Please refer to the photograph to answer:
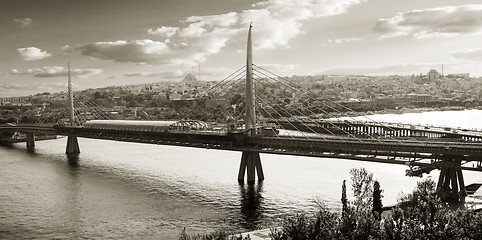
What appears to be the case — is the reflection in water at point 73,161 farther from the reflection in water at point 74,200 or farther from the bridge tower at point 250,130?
the bridge tower at point 250,130

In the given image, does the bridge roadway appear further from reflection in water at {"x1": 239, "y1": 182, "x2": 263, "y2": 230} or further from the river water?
reflection in water at {"x1": 239, "y1": 182, "x2": 263, "y2": 230}

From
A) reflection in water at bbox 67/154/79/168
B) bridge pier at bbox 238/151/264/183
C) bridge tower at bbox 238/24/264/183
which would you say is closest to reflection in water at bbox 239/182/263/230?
bridge pier at bbox 238/151/264/183

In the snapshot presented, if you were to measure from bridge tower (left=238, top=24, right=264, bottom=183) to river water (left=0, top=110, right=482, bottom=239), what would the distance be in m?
1.33

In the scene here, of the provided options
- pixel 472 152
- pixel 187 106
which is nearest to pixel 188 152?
pixel 472 152

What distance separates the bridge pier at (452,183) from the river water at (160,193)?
10.7 feet

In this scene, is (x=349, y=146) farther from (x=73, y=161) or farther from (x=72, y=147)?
(x=72, y=147)

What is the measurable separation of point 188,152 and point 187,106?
64.1 metres

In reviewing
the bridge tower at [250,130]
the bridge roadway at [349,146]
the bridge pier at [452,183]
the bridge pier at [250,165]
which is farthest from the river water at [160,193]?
the bridge pier at [452,183]

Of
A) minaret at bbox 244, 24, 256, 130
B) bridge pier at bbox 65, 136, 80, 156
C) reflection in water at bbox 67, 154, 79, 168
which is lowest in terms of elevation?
reflection in water at bbox 67, 154, 79, 168

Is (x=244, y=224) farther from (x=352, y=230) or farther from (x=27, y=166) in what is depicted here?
(x=27, y=166)

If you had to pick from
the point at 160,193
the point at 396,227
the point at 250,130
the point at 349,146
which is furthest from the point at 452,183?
the point at 160,193

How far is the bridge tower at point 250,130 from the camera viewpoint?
133ft

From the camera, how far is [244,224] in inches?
1128

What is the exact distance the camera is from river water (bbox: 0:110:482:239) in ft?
94.7
